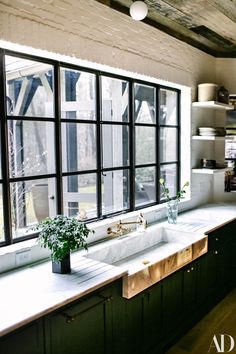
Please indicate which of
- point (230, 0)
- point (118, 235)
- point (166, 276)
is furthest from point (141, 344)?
point (230, 0)

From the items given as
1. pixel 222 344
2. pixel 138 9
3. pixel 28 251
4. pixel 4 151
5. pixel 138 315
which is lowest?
pixel 222 344

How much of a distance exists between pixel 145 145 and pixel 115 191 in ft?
2.24

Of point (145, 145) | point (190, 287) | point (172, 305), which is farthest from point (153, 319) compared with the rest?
point (145, 145)

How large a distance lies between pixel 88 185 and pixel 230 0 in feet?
6.79

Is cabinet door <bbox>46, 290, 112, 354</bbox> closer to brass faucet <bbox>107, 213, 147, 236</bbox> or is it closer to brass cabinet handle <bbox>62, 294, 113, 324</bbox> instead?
brass cabinet handle <bbox>62, 294, 113, 324</bbox>

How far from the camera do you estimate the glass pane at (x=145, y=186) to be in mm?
3643

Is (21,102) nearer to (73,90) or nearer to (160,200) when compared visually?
(73,90)

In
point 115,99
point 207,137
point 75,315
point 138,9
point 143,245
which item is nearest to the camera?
point 75,315

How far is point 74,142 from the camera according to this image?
3004 mm

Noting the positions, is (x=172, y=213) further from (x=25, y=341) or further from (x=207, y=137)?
(x=25, y=341)

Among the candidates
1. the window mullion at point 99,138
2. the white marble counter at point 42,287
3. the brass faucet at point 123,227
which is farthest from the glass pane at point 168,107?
the white marble counter at point 42,287

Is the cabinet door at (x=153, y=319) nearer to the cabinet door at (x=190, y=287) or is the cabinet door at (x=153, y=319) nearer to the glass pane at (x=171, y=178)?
the cabinet door at (x=190, y=287)

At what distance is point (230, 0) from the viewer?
2.92 metres

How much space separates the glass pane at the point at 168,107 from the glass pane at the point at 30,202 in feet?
5.98
